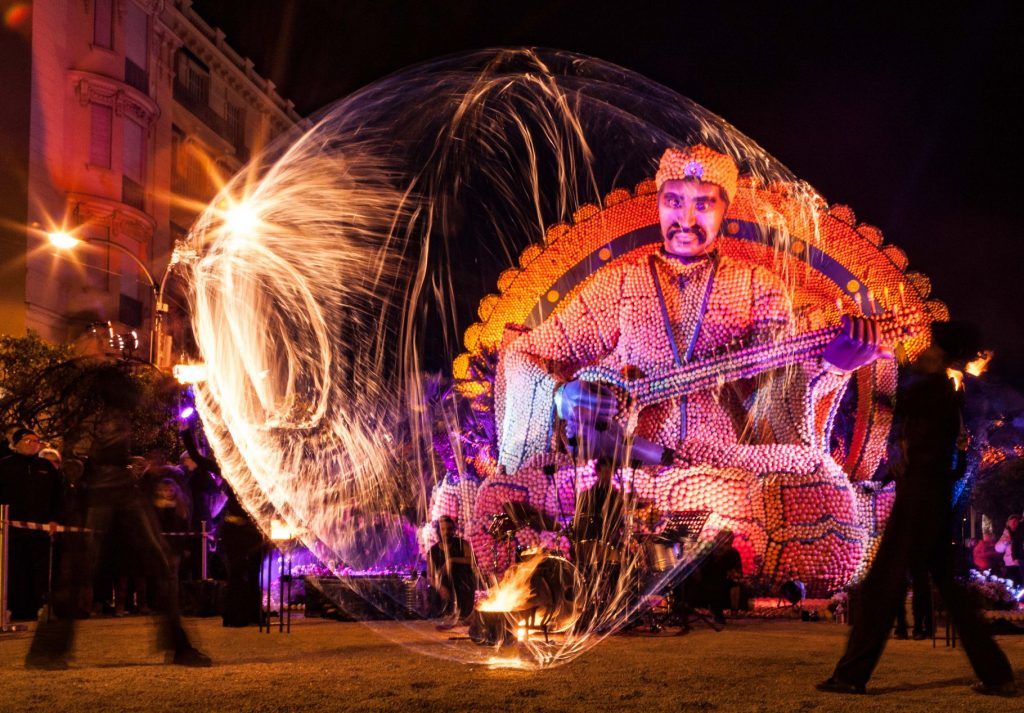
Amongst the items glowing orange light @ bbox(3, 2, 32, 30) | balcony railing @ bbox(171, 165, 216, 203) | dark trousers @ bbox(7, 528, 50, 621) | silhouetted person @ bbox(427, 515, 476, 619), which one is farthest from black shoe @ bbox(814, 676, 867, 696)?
balcony railing @ bbox(171, 165, 216, 203)

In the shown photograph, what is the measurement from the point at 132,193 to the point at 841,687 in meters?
35.7

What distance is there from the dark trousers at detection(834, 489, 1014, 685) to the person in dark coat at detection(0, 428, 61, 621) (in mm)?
9342

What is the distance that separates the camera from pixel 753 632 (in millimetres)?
11039

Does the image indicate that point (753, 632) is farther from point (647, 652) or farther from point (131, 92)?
point (131, 92)

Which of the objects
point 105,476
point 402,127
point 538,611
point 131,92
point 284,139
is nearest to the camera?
point 105,476

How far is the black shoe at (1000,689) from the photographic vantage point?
19.6ft

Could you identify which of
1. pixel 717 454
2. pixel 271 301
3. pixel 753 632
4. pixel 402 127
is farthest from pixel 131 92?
pixel 753 632

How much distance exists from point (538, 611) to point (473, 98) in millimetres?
7770

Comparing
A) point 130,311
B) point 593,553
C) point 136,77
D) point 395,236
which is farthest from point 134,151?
point 593,553

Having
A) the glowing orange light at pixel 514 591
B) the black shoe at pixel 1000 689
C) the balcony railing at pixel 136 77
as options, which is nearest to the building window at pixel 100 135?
the balcony railing at pixel 136 77

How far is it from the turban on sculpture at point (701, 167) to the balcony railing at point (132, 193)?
2585 centimetres

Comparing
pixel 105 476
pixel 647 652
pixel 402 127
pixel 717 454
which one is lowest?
pixel 647 652

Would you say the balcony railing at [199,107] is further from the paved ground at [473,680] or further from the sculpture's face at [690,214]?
the paved ground at [473,680]

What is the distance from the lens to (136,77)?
39000mm
